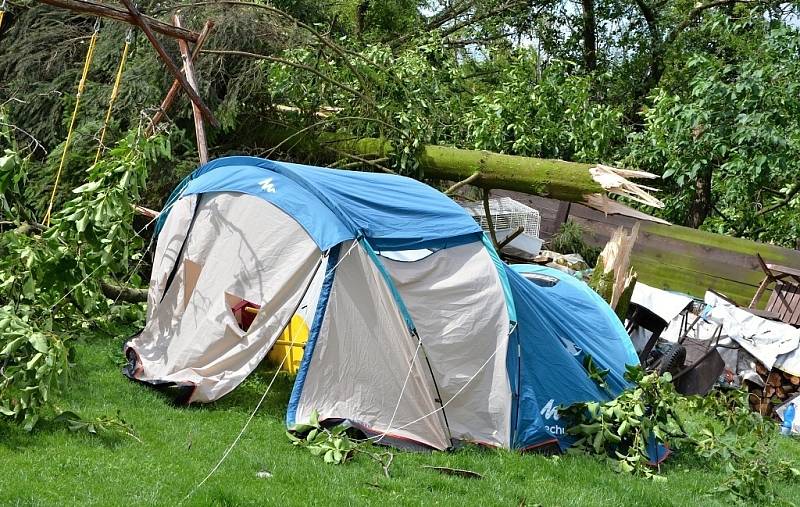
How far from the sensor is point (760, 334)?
35.4 feet

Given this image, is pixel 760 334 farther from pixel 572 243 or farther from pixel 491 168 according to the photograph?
pixel 491 168

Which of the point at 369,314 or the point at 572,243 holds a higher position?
the point at 369,314

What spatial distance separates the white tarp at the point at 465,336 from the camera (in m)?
6.50

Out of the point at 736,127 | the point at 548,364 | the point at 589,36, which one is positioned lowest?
the point at 548,364

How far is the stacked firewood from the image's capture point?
1076 cm

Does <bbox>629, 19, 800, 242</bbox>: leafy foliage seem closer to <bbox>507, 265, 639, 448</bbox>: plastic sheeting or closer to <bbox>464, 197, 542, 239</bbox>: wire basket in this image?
<bbox>464, 197, 542, 239</bbox>: wire basket

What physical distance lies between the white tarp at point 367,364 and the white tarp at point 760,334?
5720mm

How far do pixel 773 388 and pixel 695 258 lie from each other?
226cm

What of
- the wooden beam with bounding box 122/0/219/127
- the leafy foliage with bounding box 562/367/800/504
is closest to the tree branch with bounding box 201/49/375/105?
the wooden beam with bounding box 122/0/219/127

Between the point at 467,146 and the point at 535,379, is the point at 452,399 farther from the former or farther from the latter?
the point at 467,146

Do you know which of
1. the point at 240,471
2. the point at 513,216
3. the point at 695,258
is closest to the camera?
the point at 240,471

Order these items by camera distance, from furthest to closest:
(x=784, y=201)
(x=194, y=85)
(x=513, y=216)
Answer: (x=513, y=216), (x=784, y=201), (x=194, y=85)

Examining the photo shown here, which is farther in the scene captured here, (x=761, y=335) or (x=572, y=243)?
(x=572, y=243)

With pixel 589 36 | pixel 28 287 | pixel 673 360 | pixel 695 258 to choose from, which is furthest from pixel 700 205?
pixel 28 287
